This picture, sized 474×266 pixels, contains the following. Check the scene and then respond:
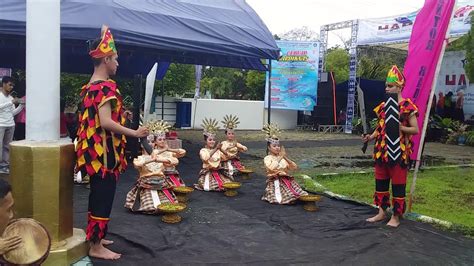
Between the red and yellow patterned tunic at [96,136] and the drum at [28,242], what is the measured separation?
0.81 meters

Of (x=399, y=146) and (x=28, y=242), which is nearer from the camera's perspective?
(x=28, y=242)

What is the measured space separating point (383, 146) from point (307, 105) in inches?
551

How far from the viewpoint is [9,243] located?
8.29ft

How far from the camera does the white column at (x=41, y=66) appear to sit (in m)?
3.45

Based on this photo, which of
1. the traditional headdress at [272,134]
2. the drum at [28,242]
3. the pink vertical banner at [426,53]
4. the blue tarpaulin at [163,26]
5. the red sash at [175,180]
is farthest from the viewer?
the blue tarpaulin at [163,26]

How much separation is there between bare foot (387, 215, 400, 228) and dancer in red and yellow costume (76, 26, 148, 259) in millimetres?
2783

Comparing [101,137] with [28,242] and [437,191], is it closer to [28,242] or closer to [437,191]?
[28,242]

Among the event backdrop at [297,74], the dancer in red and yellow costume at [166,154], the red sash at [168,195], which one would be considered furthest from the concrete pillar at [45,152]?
the event backdrop at [297,74]

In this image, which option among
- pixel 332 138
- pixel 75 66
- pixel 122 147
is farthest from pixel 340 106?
pixel 122 147

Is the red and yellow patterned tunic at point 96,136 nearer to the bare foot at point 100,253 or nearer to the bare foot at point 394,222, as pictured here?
the bare foot at point 100,253

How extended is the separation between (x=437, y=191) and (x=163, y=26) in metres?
5.23

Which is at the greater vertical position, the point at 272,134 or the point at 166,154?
the point at 272,134

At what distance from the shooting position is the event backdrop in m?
18.4

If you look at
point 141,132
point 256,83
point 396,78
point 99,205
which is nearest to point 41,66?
point 141,132
